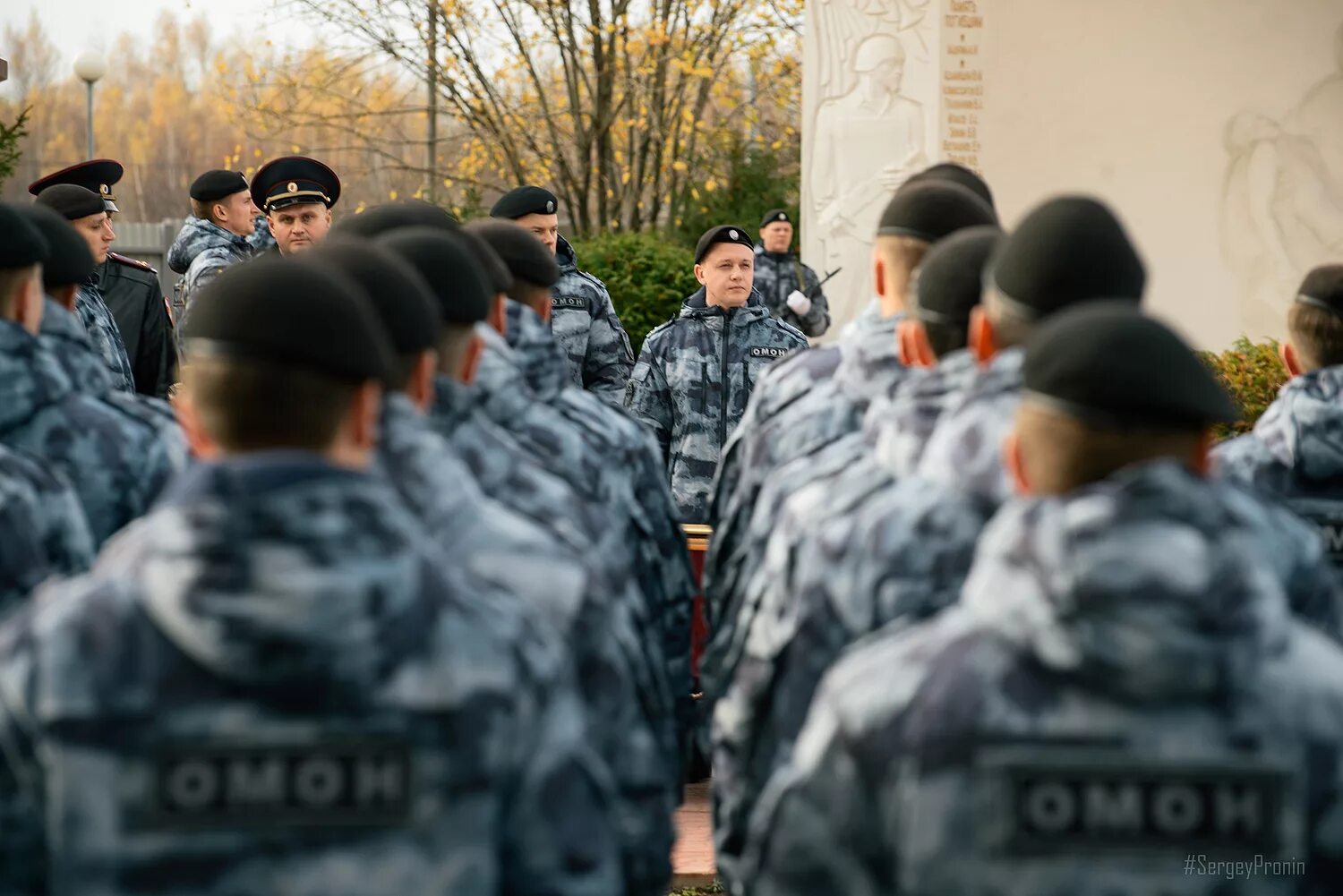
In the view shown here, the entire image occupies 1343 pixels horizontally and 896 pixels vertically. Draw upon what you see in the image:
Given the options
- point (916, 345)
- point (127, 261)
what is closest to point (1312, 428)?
point (916, 345)

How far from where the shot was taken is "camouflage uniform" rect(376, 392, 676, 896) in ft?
7.93

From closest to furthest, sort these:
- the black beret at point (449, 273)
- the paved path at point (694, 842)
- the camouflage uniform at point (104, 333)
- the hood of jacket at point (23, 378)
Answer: the black beret at point (449, 273) < the hood of jacket at point (23, 378) < the paved path at point (694, 842) < the camouflage uniform at point (104, 333)

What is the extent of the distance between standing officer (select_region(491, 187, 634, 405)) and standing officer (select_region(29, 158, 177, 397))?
6.00ft

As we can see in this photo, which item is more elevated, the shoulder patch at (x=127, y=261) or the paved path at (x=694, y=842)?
the shoulder patch at (x=127, y=261)

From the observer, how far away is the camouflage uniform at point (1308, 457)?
4090 millimetres

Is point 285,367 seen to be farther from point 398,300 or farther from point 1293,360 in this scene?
point 1293,360

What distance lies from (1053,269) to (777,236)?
29.9ft

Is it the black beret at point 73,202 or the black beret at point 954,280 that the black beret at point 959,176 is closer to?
the black beret at point 954,280

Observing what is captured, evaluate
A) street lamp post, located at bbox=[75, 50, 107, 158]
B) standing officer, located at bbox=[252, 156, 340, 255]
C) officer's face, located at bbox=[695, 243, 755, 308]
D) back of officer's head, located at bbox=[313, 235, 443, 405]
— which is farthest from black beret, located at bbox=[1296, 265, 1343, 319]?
street lamp post, located at bbox=[75, 50, 107, 158]

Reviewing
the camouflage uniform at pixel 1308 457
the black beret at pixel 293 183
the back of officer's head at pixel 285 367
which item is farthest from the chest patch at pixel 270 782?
the black beret at pixel 293 183

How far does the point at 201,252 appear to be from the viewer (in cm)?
769

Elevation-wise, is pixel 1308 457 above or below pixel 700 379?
above

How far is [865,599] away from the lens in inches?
110

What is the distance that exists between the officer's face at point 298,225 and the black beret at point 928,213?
133 inches
